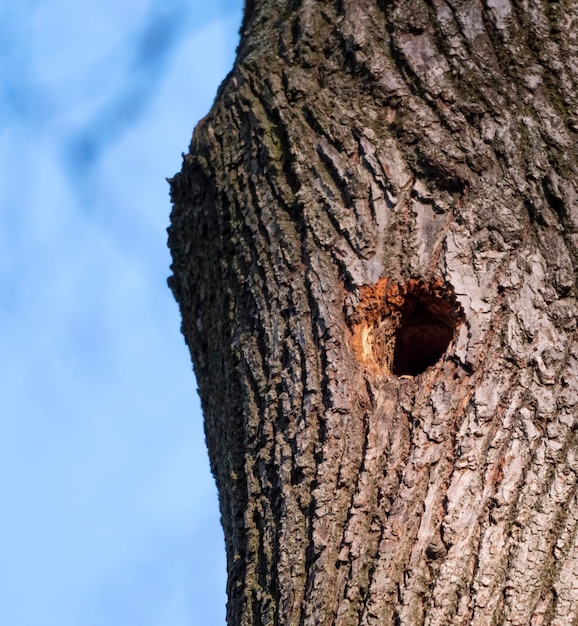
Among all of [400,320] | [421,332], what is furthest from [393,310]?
[421,332]

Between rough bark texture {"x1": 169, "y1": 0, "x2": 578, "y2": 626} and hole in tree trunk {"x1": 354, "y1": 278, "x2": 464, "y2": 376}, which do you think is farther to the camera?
hole in tree trunk {"x1": 354, "y1": 278, "x2": 464, "y2": 376}

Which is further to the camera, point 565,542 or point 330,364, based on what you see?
point 330,364

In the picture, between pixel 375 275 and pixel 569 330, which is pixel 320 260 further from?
pixel 569 330

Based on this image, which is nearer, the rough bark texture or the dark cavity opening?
the rough bark texture

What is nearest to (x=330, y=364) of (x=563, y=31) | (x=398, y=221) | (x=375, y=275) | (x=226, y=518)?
(x=375, y=275)

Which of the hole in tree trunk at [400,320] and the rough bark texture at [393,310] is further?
the hole in tree trunk at [400,320]
